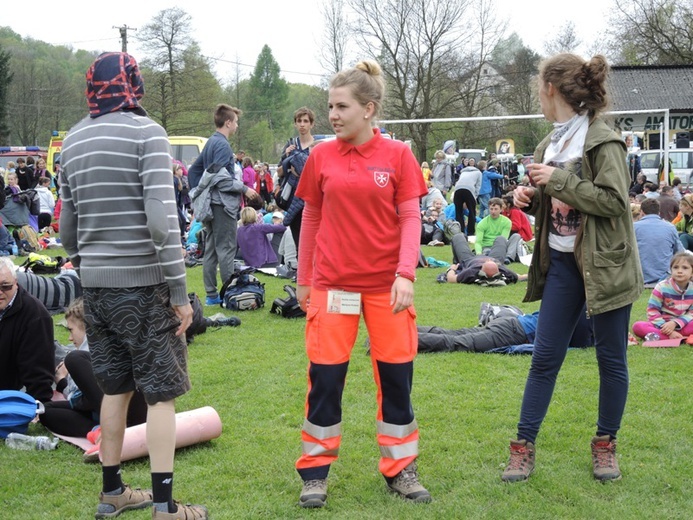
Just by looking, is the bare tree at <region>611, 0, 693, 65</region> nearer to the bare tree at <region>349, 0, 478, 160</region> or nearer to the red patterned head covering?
the bare tree at <region>349, 0, 478, 160</region>

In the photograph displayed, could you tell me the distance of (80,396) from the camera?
4840 millimetres

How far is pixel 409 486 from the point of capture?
3.73 metres

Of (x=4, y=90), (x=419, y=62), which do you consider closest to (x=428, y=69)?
(x=419, y=62)

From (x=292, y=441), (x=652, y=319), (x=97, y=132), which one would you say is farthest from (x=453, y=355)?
(x=97, y=132)

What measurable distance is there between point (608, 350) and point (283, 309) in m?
5.60

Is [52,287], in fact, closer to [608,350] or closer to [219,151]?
[219,151]

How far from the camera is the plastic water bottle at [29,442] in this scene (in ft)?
15.5

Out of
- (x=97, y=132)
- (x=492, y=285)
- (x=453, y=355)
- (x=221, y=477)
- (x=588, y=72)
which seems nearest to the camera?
(x=97, y=132)

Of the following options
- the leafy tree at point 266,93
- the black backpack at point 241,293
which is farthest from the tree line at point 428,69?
the black backpack at point 241,293

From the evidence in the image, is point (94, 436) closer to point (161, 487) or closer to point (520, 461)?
point (161, 487)

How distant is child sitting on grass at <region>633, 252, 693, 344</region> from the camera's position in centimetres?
709

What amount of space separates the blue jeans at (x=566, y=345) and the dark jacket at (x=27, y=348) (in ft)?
10.3

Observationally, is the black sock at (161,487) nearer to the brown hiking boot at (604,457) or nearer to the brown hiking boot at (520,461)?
the brown hiking boot at (520,461)

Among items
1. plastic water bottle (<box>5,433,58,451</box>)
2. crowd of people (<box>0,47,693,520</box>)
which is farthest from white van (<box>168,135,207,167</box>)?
crowd of people (<box>0,47,693,520</box>)
